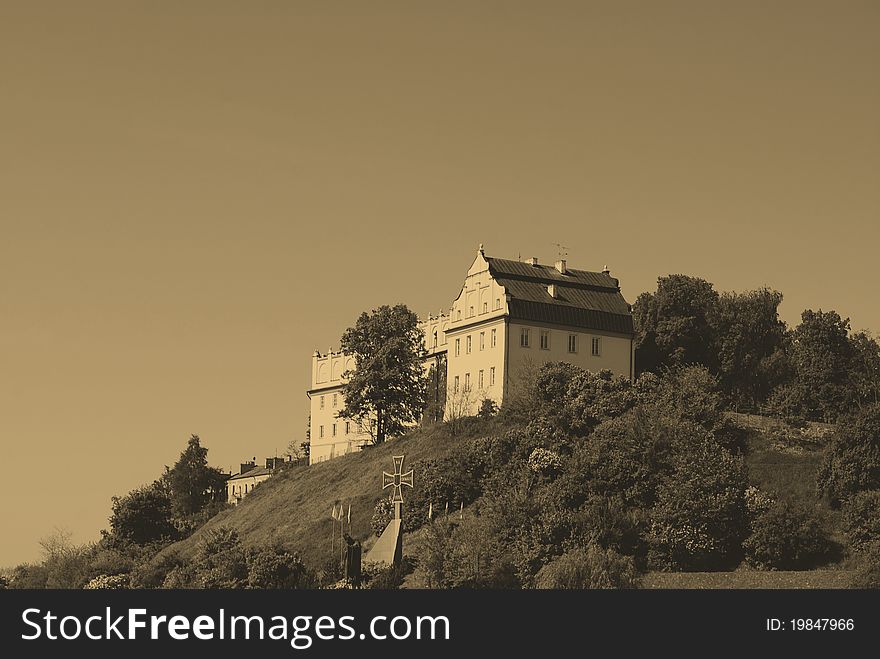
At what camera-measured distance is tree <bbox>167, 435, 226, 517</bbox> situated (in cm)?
13250

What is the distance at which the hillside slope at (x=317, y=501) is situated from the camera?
272ft

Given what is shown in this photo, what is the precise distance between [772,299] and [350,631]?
76395 mm

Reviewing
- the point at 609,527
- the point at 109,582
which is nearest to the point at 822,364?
the point at 609,527

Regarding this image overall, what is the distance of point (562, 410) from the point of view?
80625 millimetres

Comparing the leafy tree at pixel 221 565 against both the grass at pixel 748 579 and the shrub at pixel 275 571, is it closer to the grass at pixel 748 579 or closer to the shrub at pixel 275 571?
the shrub at pixel 275 571

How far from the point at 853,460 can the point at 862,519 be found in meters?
4.97

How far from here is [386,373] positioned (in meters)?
98.7

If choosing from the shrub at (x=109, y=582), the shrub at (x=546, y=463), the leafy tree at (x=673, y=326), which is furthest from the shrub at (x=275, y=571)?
the leafy tree at (x=673, y=326)

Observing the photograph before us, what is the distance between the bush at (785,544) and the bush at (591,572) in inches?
216

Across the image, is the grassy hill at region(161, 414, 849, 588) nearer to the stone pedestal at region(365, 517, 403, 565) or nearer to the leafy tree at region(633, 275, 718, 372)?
the stone pedestal at region(365, 517, 403, 565)

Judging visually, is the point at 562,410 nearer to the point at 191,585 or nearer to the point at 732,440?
the point at 732,440

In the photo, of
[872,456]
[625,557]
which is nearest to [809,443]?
[872,456]

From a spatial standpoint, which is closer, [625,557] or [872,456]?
[625,557]

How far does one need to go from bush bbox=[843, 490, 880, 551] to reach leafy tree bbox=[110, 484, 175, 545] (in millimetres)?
48270
